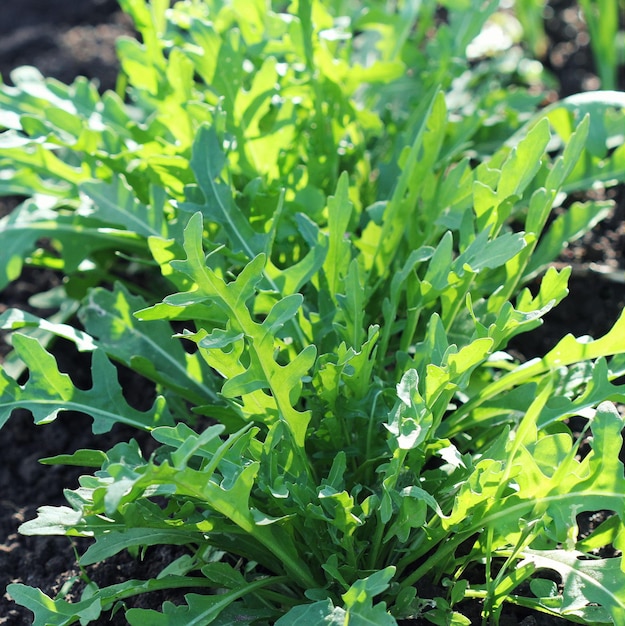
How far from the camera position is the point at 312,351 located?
1417mm

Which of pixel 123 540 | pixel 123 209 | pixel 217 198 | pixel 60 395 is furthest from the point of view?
pixel 123 209

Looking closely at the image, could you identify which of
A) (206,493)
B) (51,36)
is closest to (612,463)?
(206,493)

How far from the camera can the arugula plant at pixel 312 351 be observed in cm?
139

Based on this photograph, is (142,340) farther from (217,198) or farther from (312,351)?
(312,351)

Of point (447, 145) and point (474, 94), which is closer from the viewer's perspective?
point (447, 145)

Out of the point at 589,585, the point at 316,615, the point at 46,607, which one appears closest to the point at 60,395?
the point at 46,607

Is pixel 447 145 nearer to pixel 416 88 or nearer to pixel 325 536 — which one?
pixel 416 88

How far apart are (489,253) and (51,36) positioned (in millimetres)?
2518

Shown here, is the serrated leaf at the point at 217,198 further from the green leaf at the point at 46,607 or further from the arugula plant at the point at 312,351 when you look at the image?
the green leaf at the point at 46,607

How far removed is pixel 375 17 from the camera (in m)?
2.43

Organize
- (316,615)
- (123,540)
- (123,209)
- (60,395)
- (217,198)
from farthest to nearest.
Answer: (123,209) < (217,198) < (60,395) < (123,540) < (316,615)

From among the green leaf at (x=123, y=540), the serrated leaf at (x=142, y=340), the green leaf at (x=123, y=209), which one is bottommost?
the green leaf at (x=123, y=540)

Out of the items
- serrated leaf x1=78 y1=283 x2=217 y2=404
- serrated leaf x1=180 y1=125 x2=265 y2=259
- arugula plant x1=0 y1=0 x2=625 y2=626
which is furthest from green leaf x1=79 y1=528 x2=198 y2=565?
serrated leaf x1=180 y1=125 x2=265 y2=259

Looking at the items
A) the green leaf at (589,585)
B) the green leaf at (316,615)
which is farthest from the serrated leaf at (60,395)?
the green leaf at (589,585)
